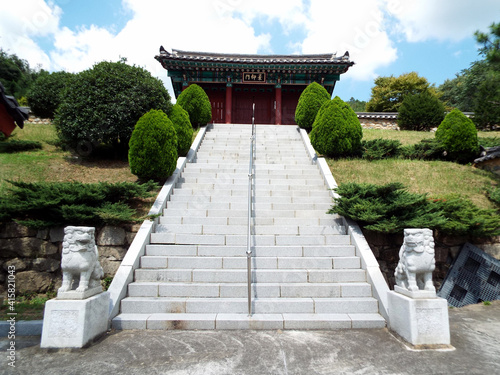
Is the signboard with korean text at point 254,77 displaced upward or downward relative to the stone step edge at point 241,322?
upward

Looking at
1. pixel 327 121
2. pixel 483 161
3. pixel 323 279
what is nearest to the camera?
pixel 323 279

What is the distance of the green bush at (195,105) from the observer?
11680 millimetres

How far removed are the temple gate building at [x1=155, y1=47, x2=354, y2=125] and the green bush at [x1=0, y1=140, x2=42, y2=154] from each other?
750 centimetres

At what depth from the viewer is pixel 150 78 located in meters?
9.75


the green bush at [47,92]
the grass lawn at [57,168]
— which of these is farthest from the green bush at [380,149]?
the green bush at [47,92]

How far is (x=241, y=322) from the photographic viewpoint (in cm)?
374

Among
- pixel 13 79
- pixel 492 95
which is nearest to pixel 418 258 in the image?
pixel 492 95

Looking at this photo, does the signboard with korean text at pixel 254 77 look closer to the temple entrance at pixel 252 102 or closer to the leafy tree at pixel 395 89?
the temple entrance at pixel 252 102

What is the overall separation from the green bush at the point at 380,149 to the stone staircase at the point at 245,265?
2515mm

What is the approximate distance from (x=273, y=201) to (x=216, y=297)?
2.89 m

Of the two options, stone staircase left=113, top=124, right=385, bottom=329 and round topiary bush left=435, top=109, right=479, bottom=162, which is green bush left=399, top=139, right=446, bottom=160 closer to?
round topiary bush left=435, top=109, right=479, bottom=162

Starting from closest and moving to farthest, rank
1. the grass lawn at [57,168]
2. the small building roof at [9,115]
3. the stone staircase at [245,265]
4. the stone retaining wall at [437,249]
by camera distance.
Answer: the stone staircase at [245,265], the stone retaining wall at [437,249], the small building roof at [9,115], the grass lawn at [57,168]

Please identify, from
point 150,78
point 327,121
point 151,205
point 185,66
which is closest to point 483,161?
point 327,121

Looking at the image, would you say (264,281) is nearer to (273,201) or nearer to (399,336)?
(399,336)
